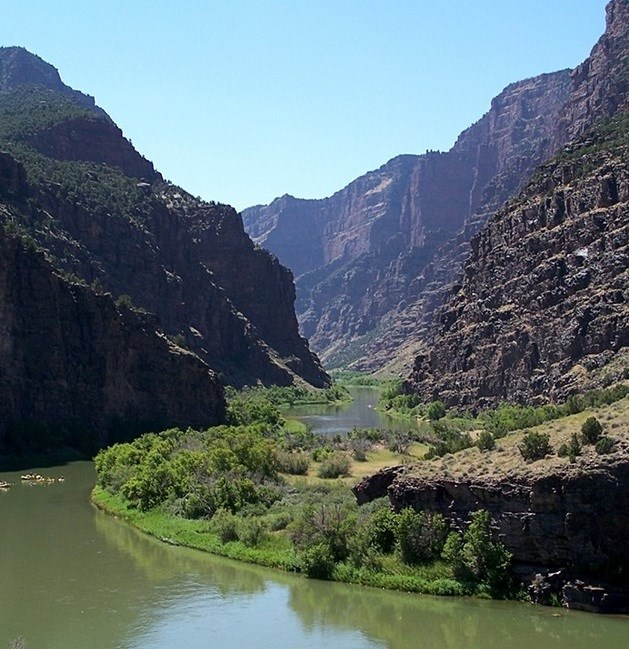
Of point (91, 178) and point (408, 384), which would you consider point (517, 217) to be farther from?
point (91, 178)

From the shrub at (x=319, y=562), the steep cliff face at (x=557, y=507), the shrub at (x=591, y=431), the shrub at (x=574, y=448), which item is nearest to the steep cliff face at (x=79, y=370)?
the shrub at (x=319, y=562)

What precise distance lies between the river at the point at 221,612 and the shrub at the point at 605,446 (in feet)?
22.5

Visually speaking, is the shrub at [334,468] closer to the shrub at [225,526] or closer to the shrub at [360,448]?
the shrub at [360,448]

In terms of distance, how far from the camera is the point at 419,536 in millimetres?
44500

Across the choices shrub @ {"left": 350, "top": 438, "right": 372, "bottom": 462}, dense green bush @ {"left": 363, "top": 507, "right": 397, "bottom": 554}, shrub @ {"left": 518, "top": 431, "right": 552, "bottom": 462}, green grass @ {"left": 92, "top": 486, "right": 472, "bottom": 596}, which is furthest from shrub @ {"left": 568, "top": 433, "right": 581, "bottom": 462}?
shrub @ {"left": 350, "top": 438, "right": 372, "bottom": 462}

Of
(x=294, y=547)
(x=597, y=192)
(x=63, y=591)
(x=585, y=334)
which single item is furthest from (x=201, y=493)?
(x=597, y=192)

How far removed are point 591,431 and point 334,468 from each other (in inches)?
1426

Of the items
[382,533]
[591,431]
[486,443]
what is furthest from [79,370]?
[591,431]

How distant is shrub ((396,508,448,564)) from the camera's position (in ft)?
145

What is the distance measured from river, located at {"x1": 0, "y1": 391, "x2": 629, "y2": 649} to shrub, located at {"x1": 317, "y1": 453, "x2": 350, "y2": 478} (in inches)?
895

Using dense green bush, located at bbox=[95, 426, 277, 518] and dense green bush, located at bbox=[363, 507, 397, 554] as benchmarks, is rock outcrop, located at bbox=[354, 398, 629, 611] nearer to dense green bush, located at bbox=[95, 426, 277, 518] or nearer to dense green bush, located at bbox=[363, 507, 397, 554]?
dense green bush, located at bbox=[363, 507, 397, 554]

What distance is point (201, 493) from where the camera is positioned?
201 feet

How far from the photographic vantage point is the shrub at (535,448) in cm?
4362

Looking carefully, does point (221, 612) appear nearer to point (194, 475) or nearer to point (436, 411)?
point (194, 475)
